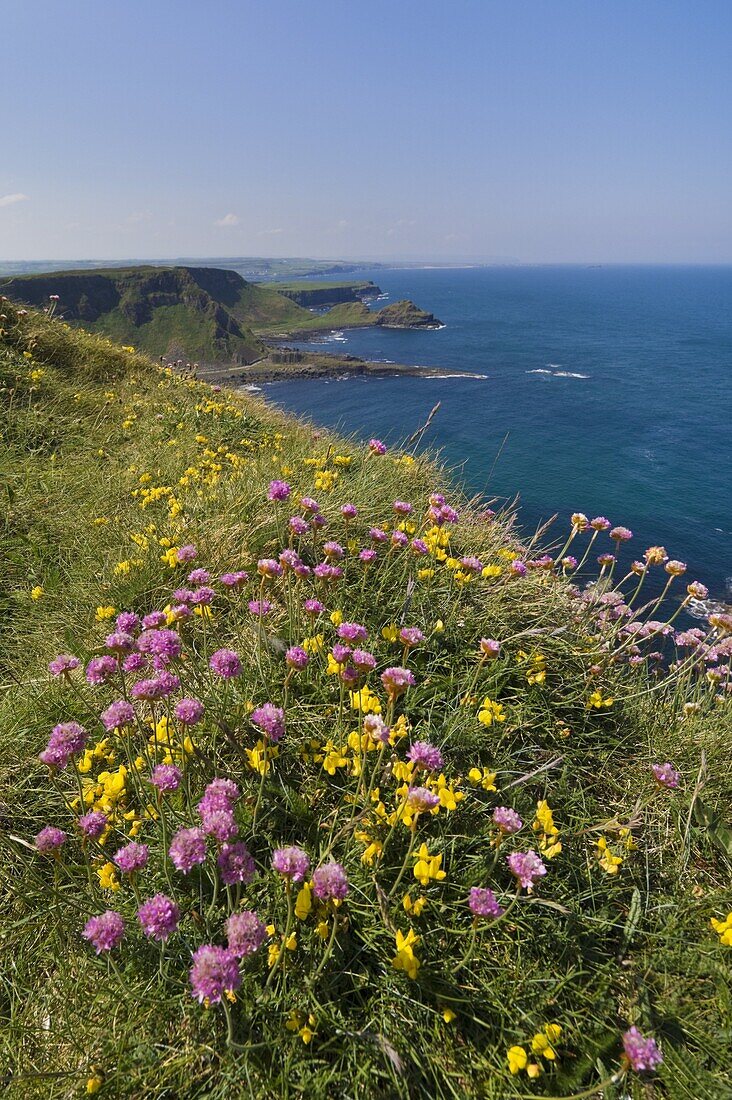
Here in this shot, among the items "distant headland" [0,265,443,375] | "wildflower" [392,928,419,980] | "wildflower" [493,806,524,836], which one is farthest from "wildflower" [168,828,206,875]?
"distant headland" [0,265,443,375]

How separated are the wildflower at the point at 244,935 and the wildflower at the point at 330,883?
8.5 inches

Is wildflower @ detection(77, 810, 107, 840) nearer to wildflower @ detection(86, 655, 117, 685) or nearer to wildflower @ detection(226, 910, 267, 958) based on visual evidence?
wildflower @ detection(86, 655, 117, 685)

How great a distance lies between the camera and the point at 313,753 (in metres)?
2.79

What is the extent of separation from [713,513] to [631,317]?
11741 centimetres

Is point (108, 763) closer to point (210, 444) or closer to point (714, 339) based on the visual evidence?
point (210, 444)

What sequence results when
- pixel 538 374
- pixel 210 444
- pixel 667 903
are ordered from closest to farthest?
pixel 667 903 → pixel 210 444 → pixel 538 374

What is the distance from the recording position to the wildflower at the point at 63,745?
2074mm

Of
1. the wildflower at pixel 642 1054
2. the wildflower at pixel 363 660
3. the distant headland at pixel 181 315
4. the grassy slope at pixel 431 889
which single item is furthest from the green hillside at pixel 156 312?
the wildflower at pixel 642 1054

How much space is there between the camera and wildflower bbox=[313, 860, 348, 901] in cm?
181

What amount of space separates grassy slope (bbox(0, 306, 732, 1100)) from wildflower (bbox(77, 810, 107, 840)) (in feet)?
0.66

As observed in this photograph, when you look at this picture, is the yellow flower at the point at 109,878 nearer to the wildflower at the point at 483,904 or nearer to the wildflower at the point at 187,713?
the wildflower at the point at 187,713

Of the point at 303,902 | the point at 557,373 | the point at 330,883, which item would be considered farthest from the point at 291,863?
the point at 557,373

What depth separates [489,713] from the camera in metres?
2.78

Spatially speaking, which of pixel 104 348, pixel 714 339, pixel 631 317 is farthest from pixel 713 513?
pixel 631 317
